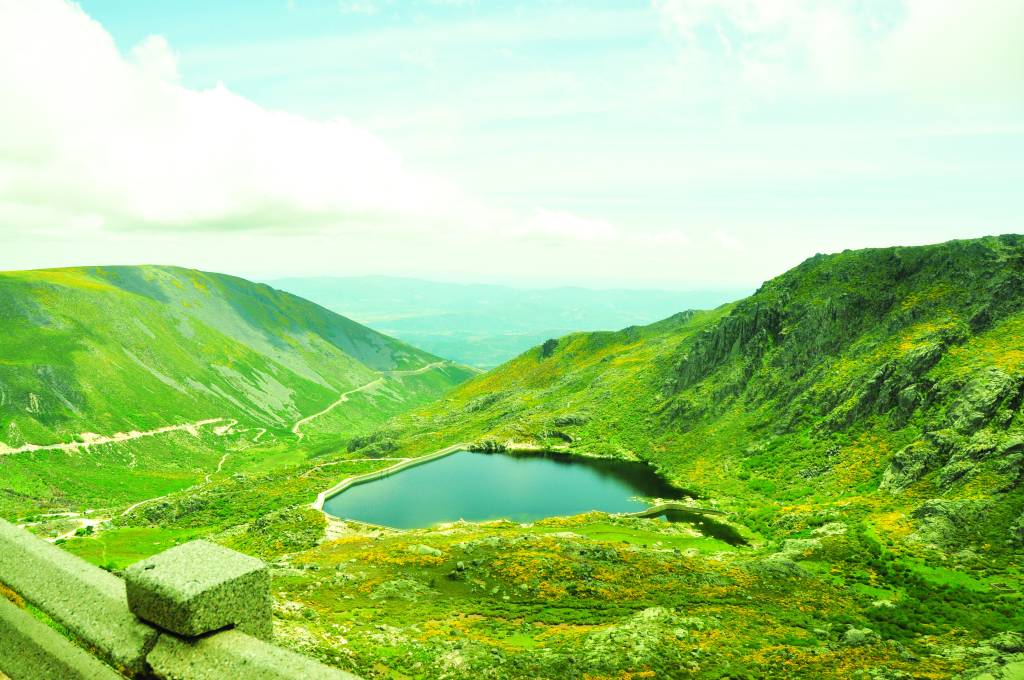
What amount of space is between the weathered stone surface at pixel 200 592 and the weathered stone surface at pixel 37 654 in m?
0.90

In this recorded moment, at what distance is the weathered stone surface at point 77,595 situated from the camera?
19.1 feet

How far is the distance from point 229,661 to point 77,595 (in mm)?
2696

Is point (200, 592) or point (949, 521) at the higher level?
point (200, 592)

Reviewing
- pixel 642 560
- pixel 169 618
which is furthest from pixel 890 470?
pixel 169 618

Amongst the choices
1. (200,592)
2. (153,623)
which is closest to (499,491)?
(153,623)

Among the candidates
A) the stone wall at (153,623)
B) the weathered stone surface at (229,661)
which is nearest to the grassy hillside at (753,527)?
the stone wall at (153,623)

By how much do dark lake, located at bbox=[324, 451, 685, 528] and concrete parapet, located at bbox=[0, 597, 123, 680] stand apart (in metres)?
73.3

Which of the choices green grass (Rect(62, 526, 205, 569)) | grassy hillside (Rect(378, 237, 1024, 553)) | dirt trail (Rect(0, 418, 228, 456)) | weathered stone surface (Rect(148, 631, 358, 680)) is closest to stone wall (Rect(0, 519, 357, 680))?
weathered stone surface (Rect(148, 631, 358, 680))

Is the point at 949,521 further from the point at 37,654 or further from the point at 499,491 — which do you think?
the point at 37,654

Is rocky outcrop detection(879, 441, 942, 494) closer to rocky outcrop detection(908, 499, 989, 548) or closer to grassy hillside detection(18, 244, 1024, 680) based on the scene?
grassy hillside detection(18, 244, 1024, 680)

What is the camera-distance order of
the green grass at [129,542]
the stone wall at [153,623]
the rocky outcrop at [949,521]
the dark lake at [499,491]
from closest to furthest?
the stone wall at [153,623] → the rocky outcrop at [949,521] → the green grass at [129,542] → the dark lake at [499,491]

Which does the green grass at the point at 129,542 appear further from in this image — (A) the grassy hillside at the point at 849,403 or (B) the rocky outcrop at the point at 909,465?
(B) the rocky outcrop at the point at 909,465

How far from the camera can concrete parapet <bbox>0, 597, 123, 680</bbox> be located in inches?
239

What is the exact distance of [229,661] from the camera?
5344 millimetres
